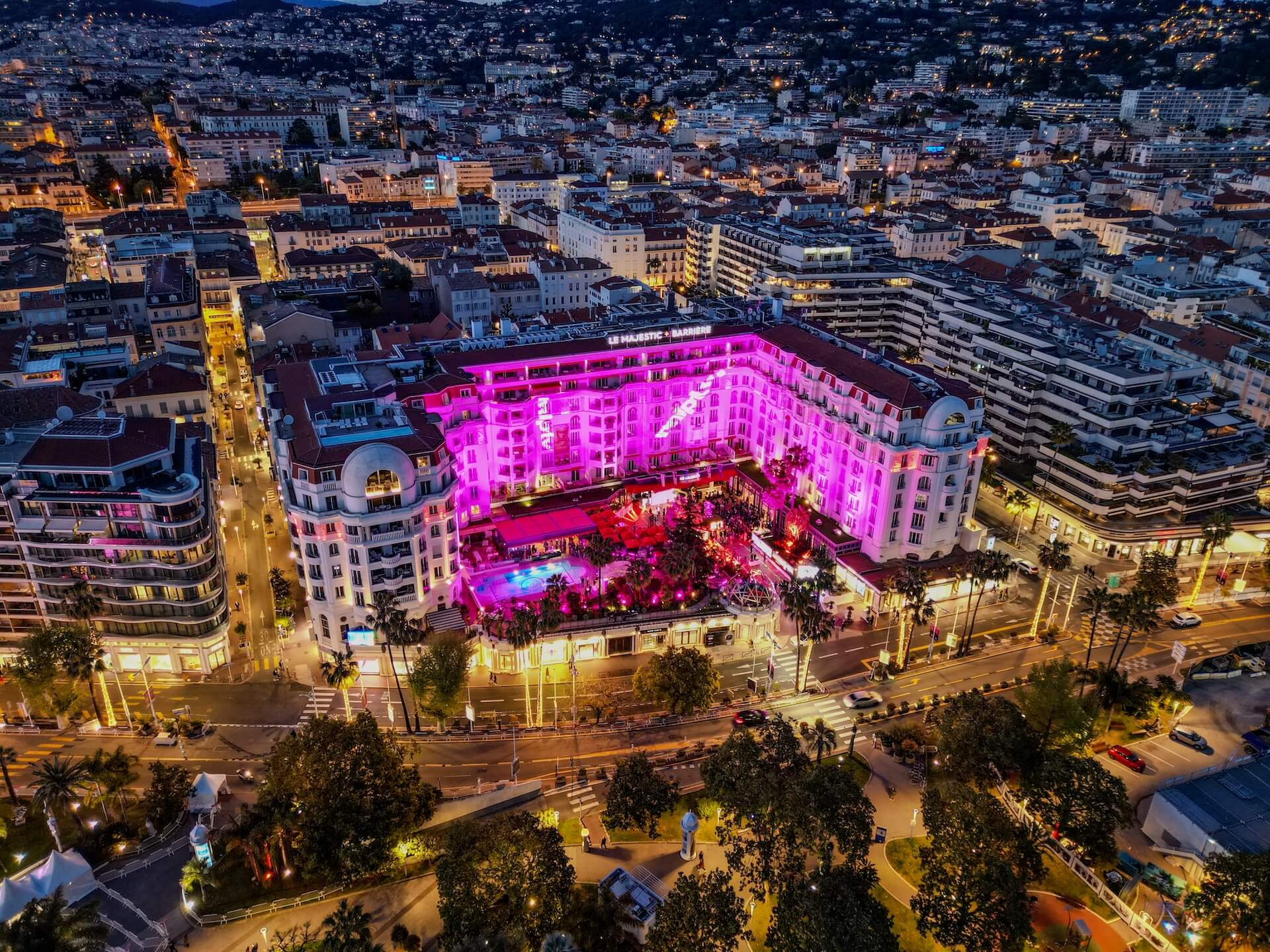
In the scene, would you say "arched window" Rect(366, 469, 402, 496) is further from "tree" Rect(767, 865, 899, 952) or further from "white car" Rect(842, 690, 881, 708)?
"tree" Rect(767, 865, 899, 952)

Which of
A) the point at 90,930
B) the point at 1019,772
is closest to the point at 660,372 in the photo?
the point at 1019,772

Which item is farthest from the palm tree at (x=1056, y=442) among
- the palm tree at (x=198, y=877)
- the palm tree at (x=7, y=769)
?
the palm tree at (x=7, y=769)

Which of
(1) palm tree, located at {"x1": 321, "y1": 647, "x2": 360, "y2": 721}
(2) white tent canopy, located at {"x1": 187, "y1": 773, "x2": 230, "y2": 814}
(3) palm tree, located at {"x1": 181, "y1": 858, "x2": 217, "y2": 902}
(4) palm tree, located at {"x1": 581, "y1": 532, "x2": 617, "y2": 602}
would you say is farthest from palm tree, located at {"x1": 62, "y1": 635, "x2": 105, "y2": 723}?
(4) palm tree, located at {"x1": 581, "y1": 532, "x2": 617, "y2": 602}

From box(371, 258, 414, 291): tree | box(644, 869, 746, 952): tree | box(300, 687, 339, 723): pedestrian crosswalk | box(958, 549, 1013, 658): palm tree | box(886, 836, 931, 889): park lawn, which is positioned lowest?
box(300, 687, 339, 723): pedestrian crosswalk

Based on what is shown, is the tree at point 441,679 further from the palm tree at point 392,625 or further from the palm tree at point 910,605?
the palm tree at point 910,605

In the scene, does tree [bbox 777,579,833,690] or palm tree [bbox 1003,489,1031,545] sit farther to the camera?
palm tree [bbox 1003,489,1031,545]

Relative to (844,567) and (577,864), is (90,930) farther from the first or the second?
(844,567)
